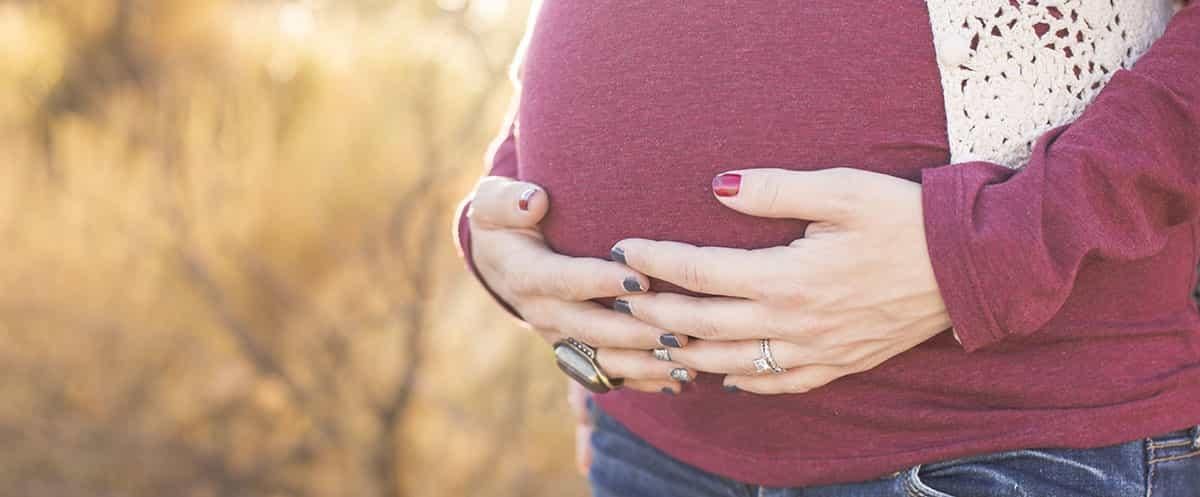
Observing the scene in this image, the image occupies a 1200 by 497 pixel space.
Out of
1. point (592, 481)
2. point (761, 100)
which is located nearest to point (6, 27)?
point (592, 481)

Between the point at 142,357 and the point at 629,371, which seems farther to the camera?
the point at 142,357

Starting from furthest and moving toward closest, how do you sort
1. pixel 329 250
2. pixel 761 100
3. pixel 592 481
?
1. pixel 329 250
2. pixel 592 481
3. pixel 761 100

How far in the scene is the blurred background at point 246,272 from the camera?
338cm

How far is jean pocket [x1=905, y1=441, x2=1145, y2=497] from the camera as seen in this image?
0.98 meters

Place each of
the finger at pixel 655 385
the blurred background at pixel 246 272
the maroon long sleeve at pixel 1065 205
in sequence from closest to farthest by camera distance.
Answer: the maroon long sleeve at pixel 1065 205 → the finger at pixel 655 385 → the blurred background at pixel 246 272

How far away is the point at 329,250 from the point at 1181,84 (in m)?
2.89

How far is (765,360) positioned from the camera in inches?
40.0

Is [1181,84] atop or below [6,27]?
atop

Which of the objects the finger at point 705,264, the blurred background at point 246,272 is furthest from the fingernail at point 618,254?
the blurred background at point 246,272

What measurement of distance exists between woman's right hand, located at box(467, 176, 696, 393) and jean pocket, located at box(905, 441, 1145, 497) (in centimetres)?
29

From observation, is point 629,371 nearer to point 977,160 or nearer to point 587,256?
point 587,256

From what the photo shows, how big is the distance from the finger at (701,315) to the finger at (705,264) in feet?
0.04

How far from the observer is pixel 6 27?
11.9 ft

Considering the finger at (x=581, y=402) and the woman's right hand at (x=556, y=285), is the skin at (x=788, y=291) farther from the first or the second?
the finger at (x=581, y=402)
